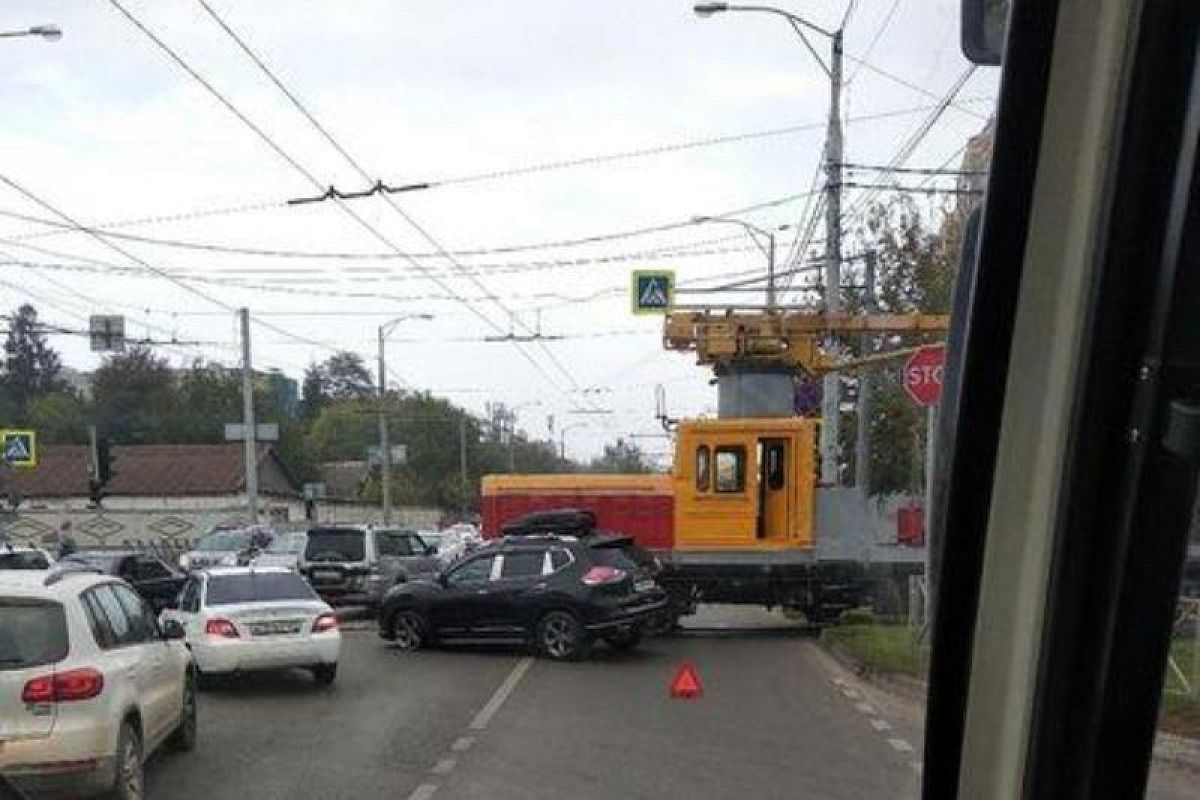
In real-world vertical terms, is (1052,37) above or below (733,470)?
above

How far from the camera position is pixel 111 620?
10.1m

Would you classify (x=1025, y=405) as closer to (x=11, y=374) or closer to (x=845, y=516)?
(x=845, y=516)

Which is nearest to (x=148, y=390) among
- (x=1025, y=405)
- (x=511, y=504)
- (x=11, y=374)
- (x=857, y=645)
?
(x=11, y=374)

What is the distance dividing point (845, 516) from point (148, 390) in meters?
106

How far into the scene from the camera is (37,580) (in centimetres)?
957

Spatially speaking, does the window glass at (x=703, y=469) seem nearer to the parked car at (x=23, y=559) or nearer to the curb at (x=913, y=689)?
the curb at (x=913, y=689)

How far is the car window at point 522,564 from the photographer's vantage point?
20578mm

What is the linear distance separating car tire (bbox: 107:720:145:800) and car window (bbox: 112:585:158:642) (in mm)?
1024

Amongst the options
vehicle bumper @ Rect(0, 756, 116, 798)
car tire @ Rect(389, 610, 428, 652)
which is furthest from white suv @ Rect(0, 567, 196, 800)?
car tire @ Rect(389, 610, 428, 652)

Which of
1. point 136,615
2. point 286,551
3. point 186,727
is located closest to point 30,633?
point 136,615

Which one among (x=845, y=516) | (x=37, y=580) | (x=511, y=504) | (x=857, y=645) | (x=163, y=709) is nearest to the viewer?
(x=37, y=580)

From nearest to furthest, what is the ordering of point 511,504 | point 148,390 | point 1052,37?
point 1052,37 → point 511,504 → point 148,390

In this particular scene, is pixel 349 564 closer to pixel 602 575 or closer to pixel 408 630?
pixel 408 630

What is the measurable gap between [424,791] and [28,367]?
5398 inches
